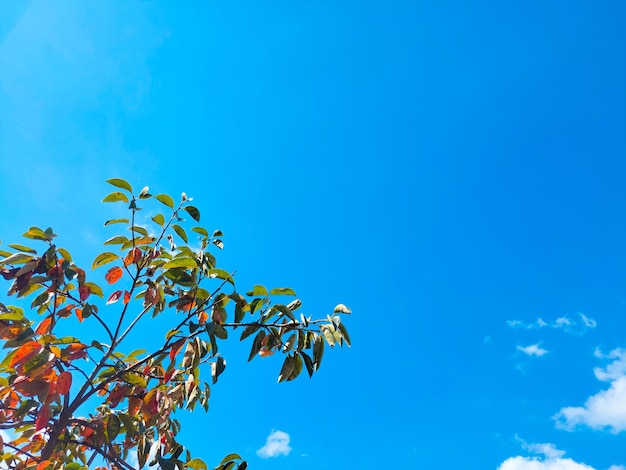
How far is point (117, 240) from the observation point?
2.34 m

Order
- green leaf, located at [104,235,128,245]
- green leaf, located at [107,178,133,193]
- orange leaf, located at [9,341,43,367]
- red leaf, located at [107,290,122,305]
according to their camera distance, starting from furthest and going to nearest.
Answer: red leaf, located at [107,290,122,305]
green leaf, located at [104,235,128,245]
green leaf, located at [107,178,133,193]
orange leaf, located at [9,341,43,367]

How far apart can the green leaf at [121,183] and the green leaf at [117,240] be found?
0.27 metres

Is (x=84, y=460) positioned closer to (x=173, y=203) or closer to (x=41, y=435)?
(x=41, y=435)

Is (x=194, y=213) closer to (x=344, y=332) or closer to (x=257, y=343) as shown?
(x=257, y=343)

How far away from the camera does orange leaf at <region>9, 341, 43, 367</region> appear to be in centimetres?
197

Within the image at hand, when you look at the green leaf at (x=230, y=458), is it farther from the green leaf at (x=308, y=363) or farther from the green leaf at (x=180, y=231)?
the green leaf at (x=180, y=231)

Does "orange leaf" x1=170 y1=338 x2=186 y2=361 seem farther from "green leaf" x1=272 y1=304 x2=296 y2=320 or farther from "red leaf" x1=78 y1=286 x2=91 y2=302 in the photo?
"red leaf" x1=78 y1=286 x2=91 y2=302

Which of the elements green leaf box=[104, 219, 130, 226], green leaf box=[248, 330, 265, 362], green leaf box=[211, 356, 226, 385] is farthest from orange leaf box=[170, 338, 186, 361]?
green leaf box=[104, 219, 130, 226]

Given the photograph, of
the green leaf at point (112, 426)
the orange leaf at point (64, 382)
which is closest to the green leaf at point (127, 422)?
the green leaf at point (112, 426)

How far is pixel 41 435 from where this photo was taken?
2756 mm

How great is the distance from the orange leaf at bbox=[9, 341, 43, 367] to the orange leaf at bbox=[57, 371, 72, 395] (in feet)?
0.50

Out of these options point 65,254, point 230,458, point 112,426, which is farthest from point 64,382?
point 230,458

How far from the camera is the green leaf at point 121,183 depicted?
7.18 feet

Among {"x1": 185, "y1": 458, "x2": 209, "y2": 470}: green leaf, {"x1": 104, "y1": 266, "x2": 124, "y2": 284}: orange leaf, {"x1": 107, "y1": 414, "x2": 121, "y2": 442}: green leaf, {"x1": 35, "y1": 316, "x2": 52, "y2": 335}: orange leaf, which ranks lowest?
{"x1": 185, "y1": 458, "x2": 209, "y2": 470}: green leaf
